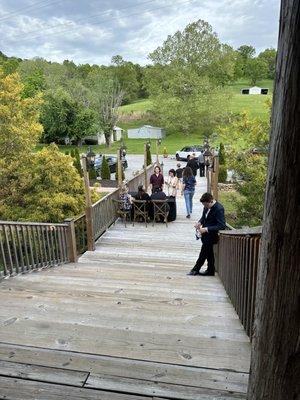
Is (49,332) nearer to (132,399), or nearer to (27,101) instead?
(132,399)

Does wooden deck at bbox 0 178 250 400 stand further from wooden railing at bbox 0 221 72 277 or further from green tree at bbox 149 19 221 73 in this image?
green tree at bbox 149 19 221 73

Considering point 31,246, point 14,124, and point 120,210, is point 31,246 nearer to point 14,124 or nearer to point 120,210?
point 120,210

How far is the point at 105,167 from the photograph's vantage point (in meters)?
21.5

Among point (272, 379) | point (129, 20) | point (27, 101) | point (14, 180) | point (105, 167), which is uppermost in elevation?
point (129, 20)

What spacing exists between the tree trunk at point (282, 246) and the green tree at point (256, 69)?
6823 cm

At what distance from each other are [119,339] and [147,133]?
3855 centimetres

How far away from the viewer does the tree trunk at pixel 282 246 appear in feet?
3.54

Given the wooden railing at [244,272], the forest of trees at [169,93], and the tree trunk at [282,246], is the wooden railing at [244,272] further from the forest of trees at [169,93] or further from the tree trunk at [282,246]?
the forest of trees at [169,93]

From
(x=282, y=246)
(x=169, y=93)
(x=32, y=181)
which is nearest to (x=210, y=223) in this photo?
(x=282, y=246)

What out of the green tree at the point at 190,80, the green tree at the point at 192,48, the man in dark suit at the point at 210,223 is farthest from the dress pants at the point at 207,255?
the green tree at the point at 192,48

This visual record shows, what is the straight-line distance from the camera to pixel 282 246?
1.20 metres

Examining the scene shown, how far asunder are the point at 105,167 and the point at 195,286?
56.8 feet

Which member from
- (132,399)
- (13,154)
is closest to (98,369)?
(132,399)

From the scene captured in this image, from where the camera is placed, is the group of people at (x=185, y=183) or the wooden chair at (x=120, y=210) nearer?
the group of people at (x=185, y=183)
